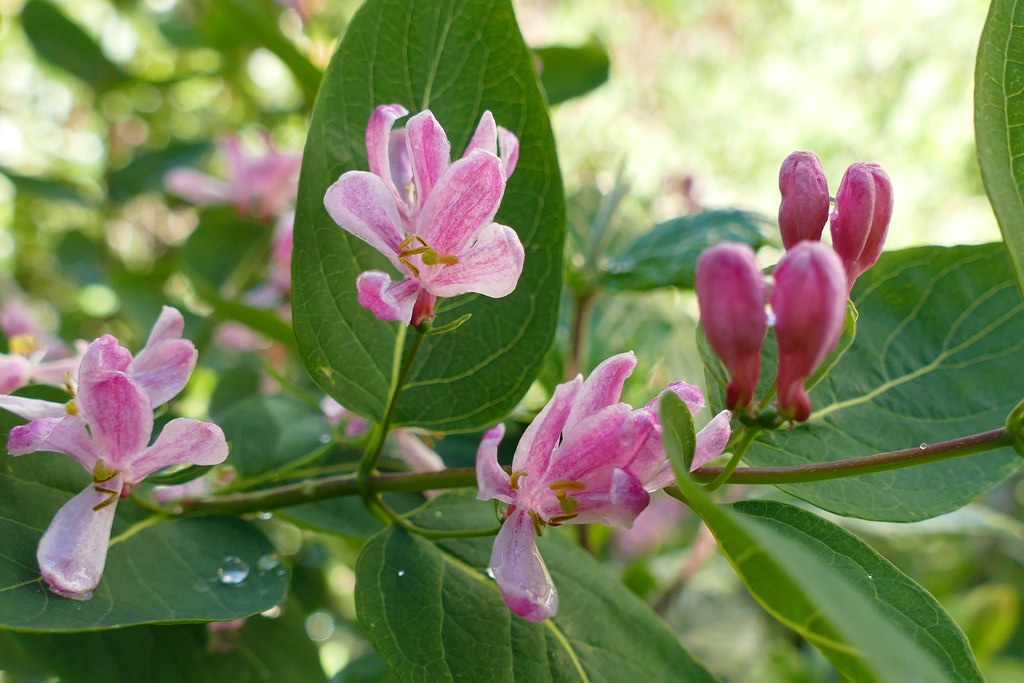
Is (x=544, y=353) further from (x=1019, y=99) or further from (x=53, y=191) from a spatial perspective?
(x=53, y=191)

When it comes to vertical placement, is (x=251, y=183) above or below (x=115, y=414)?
below

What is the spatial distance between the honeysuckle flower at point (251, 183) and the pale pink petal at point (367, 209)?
3.10 feet

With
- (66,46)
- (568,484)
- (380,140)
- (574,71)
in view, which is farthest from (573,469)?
(66,46)

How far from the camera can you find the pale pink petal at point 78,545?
1.52ft

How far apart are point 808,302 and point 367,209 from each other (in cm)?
25

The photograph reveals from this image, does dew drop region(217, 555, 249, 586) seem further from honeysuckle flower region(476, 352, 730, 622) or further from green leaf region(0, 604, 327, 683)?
honeysuckle flower region(476, 352, 730, 622)

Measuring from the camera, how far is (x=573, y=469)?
0.46m

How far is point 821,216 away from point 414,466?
37cm

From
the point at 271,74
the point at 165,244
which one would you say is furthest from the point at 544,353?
the point at 271,74

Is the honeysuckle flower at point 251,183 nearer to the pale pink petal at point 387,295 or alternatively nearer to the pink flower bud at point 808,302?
the pale pink petal at point 387,295

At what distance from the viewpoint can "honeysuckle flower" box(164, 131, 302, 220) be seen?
1.36 metres

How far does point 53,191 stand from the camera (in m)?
1.56

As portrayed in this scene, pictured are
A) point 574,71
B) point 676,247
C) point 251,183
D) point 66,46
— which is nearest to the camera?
point 676,247

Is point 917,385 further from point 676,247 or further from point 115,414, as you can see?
point 115,414
